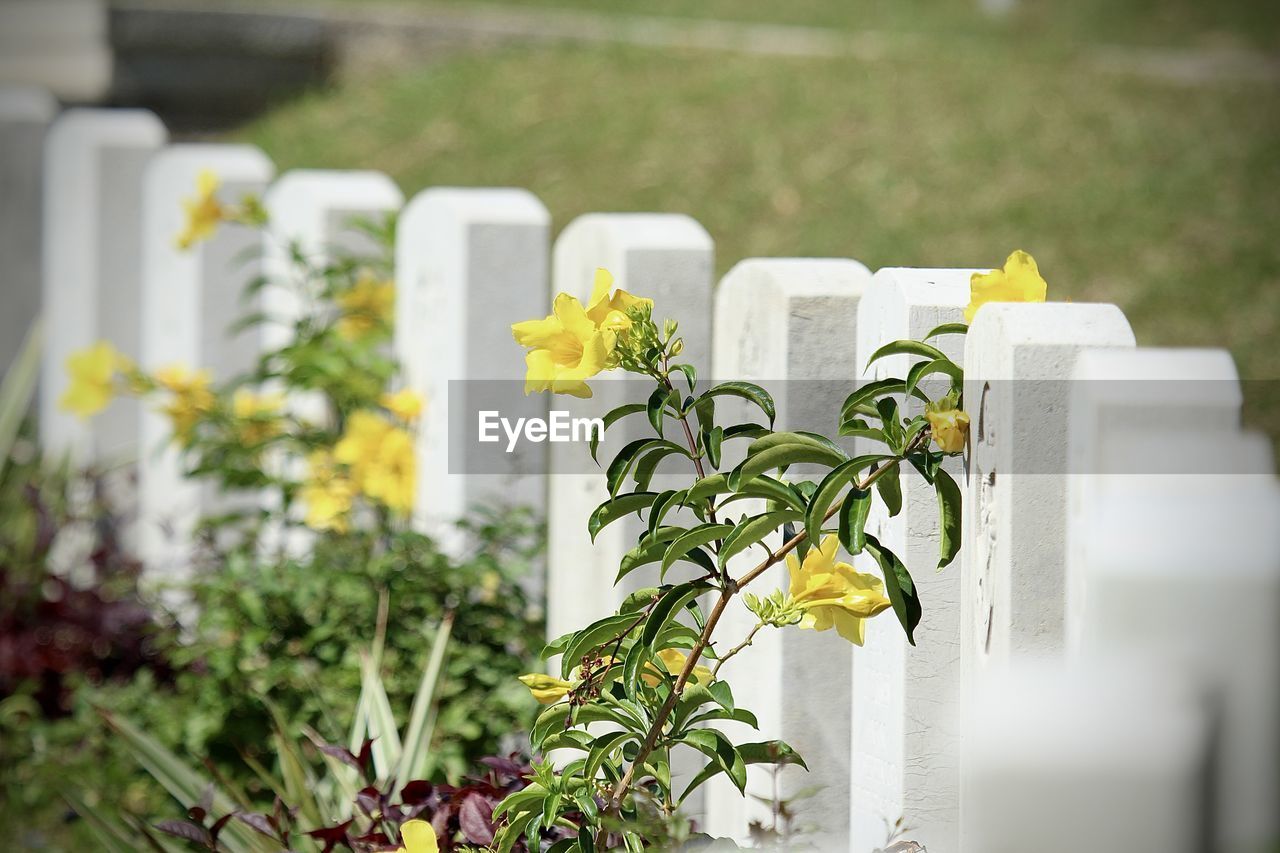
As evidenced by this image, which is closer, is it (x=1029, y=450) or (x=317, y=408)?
(x=1029, y=450)

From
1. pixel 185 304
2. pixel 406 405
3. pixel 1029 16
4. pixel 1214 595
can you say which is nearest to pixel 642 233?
pixel 406 405

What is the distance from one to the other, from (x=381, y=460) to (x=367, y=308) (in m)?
0.45

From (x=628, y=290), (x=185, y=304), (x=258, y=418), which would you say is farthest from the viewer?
(x=185, y=304)

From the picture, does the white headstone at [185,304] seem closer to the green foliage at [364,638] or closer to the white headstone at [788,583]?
the green foliage at [364,638]

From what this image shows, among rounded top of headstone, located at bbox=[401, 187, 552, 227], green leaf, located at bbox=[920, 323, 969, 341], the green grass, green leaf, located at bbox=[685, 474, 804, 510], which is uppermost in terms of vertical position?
the green grass

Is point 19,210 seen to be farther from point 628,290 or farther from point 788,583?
point 788,583

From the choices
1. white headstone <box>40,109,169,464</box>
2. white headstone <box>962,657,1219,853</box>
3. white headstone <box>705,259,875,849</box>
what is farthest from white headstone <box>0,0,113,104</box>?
white headstone <box>962,657,1219,853</box>

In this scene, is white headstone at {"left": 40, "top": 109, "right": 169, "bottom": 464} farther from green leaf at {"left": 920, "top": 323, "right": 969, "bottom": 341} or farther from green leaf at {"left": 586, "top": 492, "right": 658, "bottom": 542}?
green leaf at {"left": 920, "top": 323, "right": 969, "bottom": 341}

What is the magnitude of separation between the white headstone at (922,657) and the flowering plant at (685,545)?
105 millimetres

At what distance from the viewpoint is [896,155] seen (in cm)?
635

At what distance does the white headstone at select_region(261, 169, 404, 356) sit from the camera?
3.24 meters

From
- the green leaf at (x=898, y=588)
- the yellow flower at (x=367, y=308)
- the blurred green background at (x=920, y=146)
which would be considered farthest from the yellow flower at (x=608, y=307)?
the blurred green background at (x=920, y=146)

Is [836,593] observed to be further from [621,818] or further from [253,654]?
[253,654]

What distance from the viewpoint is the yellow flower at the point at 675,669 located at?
1.47m
